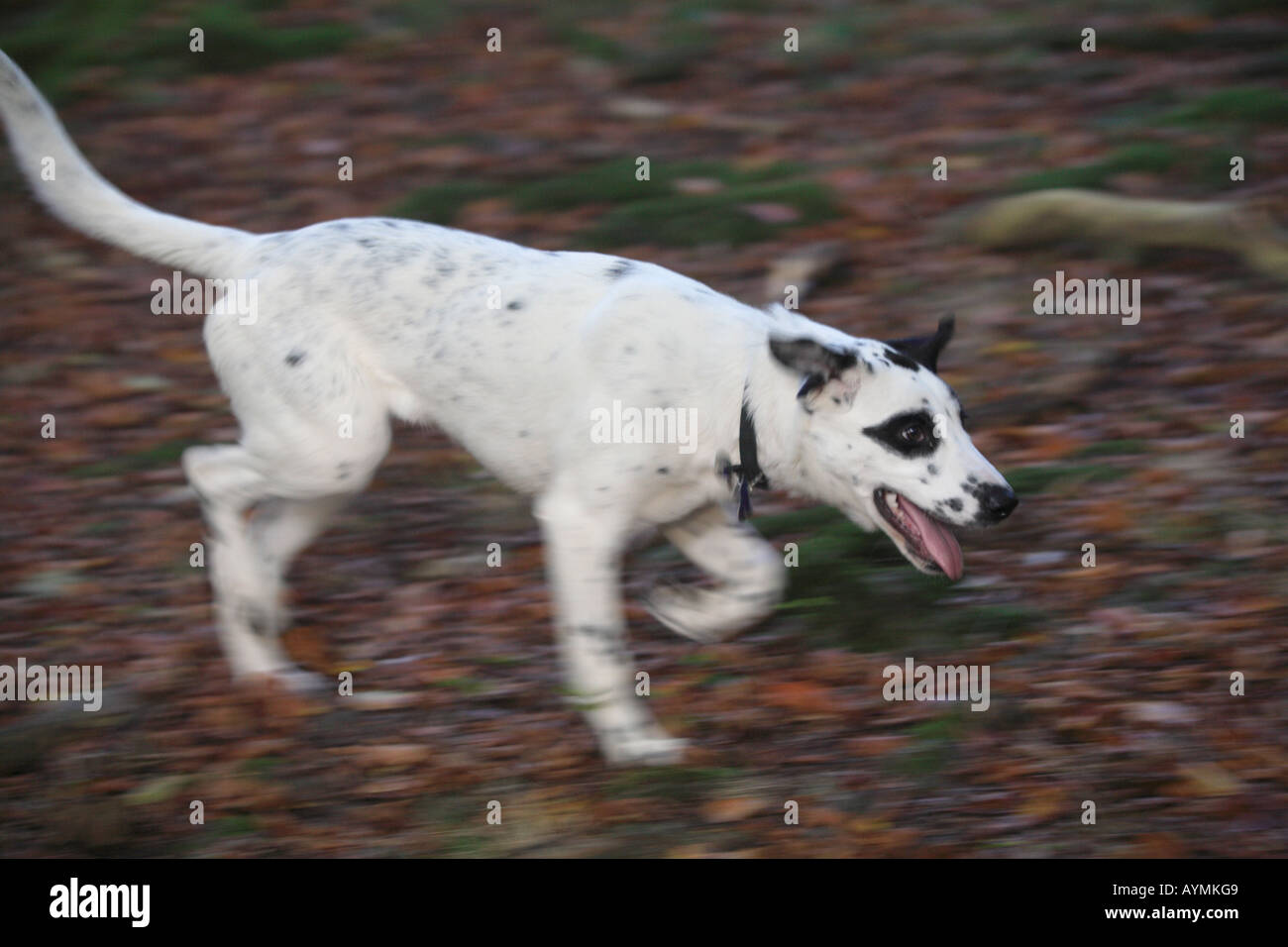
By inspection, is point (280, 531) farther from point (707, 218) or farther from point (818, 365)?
point (707, 218)

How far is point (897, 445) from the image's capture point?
477cm

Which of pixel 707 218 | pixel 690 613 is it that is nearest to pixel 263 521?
pixel 690 613

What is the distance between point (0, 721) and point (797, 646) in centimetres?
309

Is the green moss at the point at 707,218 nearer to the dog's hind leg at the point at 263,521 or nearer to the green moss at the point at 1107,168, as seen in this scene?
the green moss at the point at 1107,168

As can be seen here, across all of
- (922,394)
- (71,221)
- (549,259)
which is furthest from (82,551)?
(922,394)

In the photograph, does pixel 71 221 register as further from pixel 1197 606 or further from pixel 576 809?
pixel 1197 606

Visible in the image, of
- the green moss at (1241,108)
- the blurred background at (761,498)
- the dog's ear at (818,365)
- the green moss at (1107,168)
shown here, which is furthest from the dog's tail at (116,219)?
the green moss at (1241,108)

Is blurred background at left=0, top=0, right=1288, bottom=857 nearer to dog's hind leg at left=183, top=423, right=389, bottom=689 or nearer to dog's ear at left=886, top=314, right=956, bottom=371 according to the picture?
dog's hind leg at left=183, top=423, right=389, bottom=689

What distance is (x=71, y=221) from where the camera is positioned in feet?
18.0

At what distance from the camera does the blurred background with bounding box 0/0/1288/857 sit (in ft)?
16.0

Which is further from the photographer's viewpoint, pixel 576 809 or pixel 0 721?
A: pixel 0 721

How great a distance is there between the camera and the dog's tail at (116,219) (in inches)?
212
